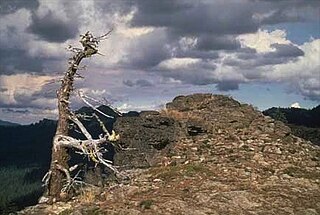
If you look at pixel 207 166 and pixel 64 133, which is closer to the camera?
pixel 64 133

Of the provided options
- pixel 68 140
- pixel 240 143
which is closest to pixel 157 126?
pixel 240 143

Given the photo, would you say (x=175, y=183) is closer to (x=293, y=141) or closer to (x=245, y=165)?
(x=245, y=165)

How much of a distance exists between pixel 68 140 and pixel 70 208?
9.96ft

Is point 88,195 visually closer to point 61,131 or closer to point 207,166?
point 61,131

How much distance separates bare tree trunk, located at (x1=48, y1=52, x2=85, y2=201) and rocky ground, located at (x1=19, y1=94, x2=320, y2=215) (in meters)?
0.86

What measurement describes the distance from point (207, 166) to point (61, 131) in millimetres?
9250

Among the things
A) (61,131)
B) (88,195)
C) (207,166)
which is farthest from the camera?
(207,166)

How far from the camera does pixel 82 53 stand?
2358 centimetres

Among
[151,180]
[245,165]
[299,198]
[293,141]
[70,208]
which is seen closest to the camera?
[70,208]

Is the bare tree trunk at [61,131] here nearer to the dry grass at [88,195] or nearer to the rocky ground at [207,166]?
the rocky ground at [207,166]

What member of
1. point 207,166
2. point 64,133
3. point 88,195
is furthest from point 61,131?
point 207,166

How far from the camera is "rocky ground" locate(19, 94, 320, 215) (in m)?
23.1

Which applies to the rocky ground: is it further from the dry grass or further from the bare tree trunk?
the bare tree trunk

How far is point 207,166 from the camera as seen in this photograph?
1152 inches
